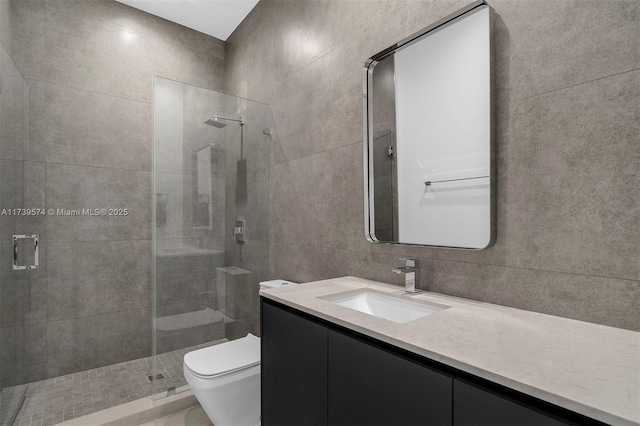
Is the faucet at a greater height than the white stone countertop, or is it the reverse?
the faucet

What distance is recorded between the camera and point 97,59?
2592 mm

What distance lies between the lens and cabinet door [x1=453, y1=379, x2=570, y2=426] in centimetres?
61

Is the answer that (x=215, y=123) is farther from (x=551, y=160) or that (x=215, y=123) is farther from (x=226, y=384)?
(x=551, y=160)

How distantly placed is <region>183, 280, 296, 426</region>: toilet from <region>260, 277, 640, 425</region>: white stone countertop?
2.63 ft

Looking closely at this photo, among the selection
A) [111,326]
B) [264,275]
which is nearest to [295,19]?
[264,275]

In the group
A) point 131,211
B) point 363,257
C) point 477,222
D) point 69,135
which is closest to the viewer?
point 477,222

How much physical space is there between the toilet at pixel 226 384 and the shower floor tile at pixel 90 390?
0.37m

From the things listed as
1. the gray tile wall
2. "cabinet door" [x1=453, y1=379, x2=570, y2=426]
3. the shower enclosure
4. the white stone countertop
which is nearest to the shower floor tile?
the shower enclosure

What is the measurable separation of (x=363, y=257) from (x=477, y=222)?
64 cm

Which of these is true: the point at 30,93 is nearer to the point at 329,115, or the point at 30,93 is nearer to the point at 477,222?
the point at 329,115

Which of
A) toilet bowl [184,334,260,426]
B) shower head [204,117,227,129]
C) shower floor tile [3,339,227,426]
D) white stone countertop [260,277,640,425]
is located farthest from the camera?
shower head [204,117,227,129]

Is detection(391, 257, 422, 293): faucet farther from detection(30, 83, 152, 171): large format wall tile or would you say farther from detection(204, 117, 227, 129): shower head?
detection(30, 83, 152, 171): large format wall tile

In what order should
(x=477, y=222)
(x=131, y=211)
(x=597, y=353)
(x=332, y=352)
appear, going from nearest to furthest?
(x=597, y=353)
(x=332, y=352)
(x=477, y=222)
(x=131, y=211)

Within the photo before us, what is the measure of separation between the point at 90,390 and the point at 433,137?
267cm
